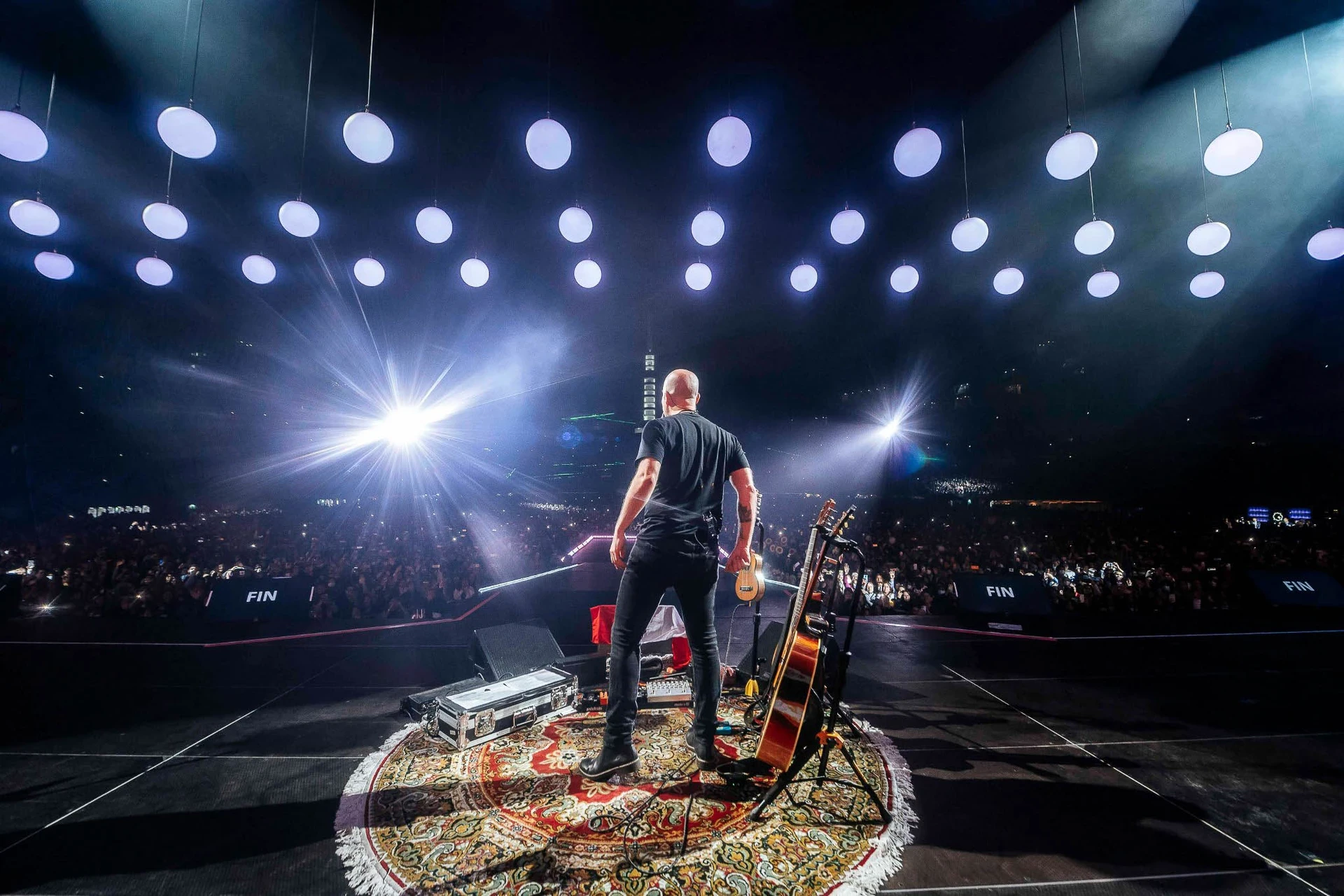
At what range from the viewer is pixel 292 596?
6.52 meters

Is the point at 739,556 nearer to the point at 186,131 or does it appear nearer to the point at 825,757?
the point at 825,757

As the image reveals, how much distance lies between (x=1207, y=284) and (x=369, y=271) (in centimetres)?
1110

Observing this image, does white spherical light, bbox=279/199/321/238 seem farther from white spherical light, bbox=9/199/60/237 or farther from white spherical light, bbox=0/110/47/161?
white spherical light, bbox=9/199/60/237

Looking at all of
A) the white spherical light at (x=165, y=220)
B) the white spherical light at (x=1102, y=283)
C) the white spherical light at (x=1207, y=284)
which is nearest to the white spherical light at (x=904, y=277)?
the white spherical light at (x=1102, y=283)

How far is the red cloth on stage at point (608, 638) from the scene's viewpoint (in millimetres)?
3705

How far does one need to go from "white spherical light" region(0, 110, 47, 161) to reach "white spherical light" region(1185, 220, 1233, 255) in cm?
→ 1037

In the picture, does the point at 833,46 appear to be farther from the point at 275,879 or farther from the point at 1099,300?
the point at 1099,300

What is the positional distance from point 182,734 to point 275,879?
208 centimetres

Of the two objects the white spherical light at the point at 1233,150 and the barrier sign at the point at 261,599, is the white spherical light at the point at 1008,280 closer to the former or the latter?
the white spherical light at the point at 1233,150

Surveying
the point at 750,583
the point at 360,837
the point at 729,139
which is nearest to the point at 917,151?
the point at 729,139

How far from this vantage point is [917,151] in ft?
12.3

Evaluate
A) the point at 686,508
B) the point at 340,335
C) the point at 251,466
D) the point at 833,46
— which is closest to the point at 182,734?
the point at 686,508

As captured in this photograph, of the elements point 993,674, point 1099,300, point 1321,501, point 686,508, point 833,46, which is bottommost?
point 993,674

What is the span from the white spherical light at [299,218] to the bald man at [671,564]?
4.61m
